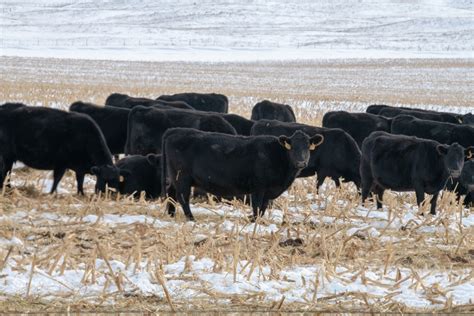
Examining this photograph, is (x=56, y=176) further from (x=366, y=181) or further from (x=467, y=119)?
(x=467, y=119)

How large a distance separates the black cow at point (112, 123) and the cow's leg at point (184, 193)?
6358 mm

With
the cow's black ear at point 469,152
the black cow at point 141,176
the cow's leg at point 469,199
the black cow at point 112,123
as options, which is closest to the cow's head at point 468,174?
the cow's black ear at point 469,152

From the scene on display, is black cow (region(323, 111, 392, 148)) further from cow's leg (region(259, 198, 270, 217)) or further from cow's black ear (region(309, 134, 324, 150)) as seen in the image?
cow's leg (region(259, 198, 270, 217))

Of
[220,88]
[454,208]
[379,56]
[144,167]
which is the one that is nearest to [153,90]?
[220,88]

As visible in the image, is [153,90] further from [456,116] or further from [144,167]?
[144,167]

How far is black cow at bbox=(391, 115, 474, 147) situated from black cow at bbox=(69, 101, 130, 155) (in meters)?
6.05

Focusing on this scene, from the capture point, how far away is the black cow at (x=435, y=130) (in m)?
18.6

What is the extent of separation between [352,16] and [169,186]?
119161mm

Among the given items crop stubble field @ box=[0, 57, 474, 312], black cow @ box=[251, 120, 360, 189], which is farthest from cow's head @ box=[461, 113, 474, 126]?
crop stubble field @ box=[0, 57, 474, 312]

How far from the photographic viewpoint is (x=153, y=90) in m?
39.9

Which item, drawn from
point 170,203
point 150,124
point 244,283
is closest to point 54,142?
point 170,203

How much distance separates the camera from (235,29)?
Result: 117 m

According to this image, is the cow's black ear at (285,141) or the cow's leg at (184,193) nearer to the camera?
the cow's leg at (184,193)

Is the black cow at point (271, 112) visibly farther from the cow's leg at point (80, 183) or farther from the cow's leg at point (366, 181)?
the cow's leg at point (80, 183)
